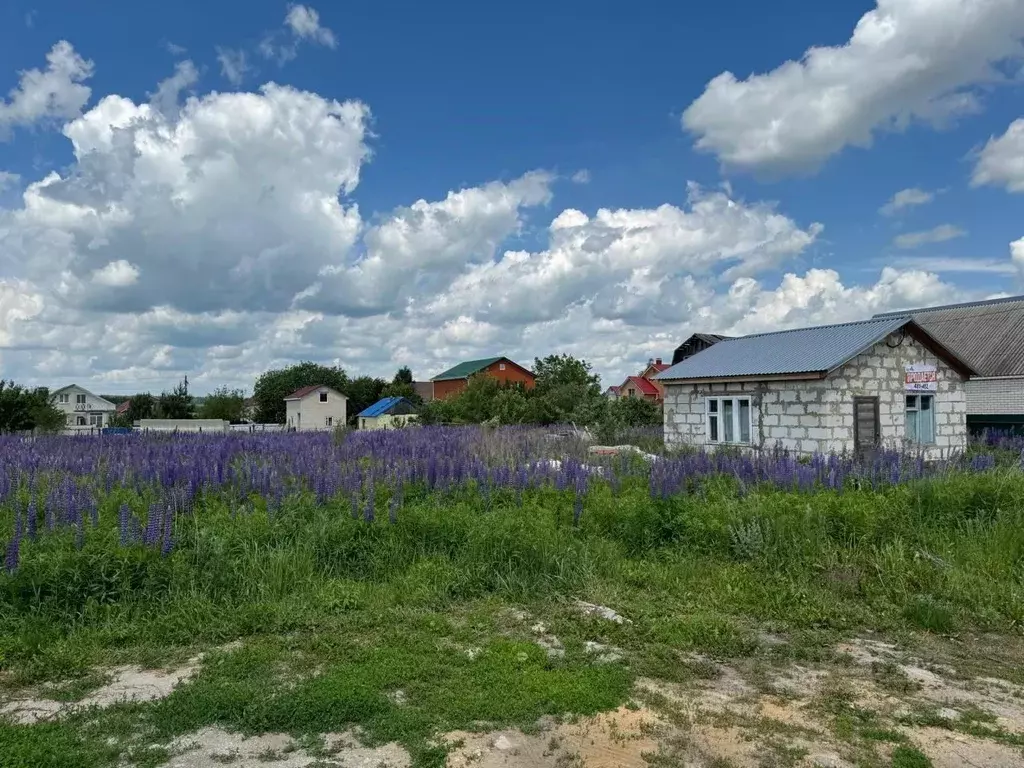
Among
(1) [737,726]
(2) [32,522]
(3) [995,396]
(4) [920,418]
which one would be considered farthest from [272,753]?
(3) [995,396]

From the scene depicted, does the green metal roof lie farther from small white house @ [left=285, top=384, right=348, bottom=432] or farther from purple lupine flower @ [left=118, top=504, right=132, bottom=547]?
purple lupine flower @ [left=118, top=504, right=132, bottom=547]

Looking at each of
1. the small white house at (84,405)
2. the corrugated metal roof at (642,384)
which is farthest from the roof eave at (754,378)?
the small white house at (84,405)

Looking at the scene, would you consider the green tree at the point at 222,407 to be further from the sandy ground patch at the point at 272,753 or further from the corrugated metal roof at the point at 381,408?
the sandy ground patch at the point at 272,753

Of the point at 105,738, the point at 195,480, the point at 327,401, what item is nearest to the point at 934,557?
the point at 105,738

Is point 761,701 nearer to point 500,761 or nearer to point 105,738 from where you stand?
point 500,761

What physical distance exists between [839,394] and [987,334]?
47.7 ft

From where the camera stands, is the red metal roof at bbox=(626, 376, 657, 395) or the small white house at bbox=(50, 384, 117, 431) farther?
the small white house at bbox=(50, 384, 117, 431)

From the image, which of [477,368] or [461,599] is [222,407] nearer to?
[477,368]

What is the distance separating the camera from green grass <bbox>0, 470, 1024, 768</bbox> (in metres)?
4.02

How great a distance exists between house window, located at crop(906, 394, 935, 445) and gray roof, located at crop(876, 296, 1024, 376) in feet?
20.0

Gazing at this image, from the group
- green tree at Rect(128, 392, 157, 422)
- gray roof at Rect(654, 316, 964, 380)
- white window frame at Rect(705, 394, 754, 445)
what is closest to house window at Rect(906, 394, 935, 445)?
gray roof at Rect(654, 316, 964, 380)

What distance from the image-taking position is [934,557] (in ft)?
23.9

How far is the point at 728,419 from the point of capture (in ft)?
61.2

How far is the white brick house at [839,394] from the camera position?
1596cm
